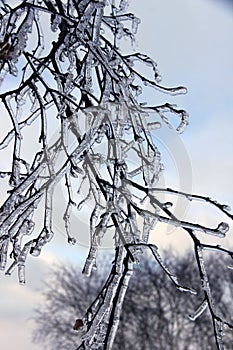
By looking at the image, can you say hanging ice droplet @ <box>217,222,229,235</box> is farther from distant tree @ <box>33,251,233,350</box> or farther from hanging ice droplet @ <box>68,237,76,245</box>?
distant tree @ <box>33,251,233,350</box>

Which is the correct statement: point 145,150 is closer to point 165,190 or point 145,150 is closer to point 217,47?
point 165,190

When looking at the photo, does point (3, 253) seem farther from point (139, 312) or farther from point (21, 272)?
point (139, 312)

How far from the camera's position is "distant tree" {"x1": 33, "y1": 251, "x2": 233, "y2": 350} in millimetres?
5367

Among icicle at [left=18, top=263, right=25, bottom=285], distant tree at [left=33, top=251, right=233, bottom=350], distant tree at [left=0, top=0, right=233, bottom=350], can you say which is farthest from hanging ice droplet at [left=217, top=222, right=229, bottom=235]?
distant tree at [left=33, top=251, right=233, bottom=350]

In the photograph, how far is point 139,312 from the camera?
218 inches

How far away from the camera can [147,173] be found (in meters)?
0.63

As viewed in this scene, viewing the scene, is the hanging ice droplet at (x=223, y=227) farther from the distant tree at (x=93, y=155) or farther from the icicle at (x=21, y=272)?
the icicle at (x=21, y=272)

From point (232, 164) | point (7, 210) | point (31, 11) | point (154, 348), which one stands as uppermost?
point (154, 348)

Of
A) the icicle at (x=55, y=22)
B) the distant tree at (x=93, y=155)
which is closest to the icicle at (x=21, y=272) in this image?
the distant tree at (x=93, y=155)

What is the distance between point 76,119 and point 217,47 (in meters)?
1.37

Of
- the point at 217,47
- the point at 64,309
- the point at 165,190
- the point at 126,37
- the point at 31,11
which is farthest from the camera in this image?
the point at 64,309

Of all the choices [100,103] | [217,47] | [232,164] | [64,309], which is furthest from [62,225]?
A: [64,309]

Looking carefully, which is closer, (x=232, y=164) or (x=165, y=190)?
(x=165, y=190)

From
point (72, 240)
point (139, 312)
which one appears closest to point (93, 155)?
point (72, 240)
